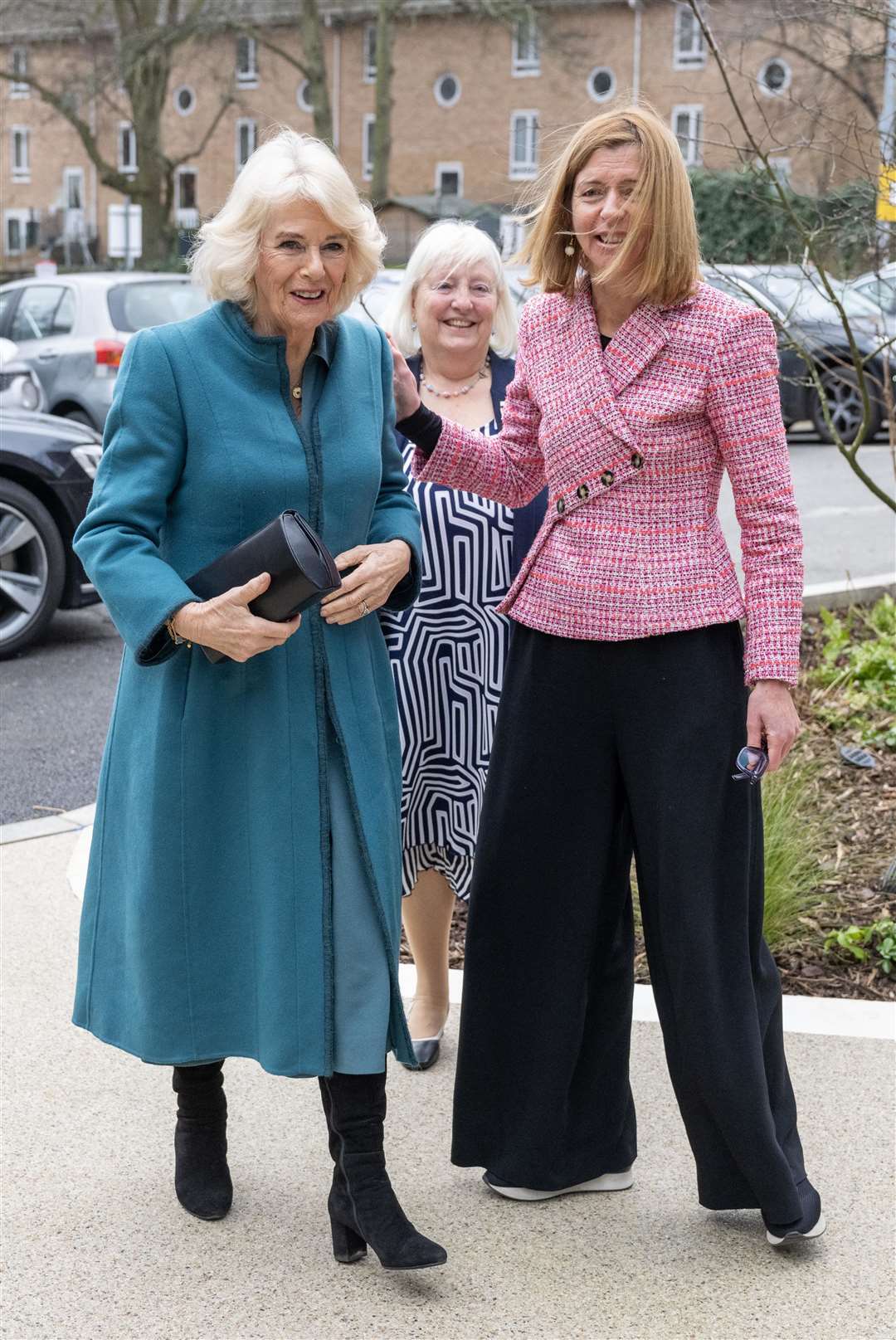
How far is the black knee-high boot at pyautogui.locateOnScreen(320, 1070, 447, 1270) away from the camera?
302 cm

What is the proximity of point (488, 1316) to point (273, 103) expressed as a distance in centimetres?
5605

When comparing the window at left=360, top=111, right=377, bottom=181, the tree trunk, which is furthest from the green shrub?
the window at left=360, top=111, right=377, bottom=181

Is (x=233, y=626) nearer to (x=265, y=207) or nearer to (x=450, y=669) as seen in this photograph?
(x=265, y=207)

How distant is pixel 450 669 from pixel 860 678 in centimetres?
325

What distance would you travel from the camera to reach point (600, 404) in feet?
10.1

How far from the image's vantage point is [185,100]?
58125 millimetres

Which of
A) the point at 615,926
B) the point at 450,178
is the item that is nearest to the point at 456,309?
the point at 615,926

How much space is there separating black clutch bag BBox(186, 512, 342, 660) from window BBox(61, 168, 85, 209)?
61.7m

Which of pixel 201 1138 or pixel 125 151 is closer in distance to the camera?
pixel 201 1138

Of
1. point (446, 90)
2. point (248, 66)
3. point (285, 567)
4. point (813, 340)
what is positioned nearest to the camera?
point (285, 567)

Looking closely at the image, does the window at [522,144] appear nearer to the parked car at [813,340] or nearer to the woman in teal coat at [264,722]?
the parked car at [813,340]

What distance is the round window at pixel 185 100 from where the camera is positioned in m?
57.6

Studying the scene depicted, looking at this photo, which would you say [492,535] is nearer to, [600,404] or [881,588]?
[600,404]

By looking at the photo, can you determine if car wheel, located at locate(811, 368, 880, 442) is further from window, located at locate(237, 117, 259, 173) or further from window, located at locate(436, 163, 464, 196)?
window, located at locate(237, 117, 259, 173)
